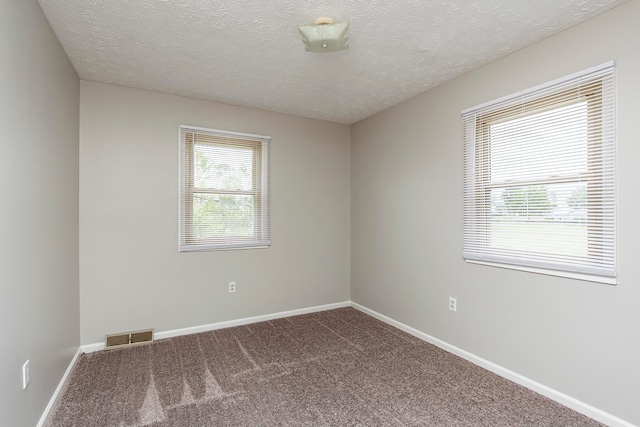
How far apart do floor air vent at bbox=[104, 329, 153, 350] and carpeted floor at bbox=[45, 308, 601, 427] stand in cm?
10

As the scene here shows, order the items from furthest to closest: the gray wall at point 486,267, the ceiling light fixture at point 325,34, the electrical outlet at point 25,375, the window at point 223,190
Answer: the window at point 223,190 → the ceiling light fixture at point 325,34 → the gray wall at point 486,267 → the electrical outlet at point 25,375

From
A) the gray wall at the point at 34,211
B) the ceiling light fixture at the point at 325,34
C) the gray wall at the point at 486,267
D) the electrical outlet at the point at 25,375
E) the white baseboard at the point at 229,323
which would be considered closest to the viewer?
the gray wall at the point at 34,211

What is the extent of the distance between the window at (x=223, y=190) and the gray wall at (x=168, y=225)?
0.10 metres

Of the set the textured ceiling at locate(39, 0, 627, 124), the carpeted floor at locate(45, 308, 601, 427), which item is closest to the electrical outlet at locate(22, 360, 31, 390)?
the carpeted floor at locate(45, 308, 601, 427)

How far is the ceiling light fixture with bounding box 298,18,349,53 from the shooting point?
204 cm

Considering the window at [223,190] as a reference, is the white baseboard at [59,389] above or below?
below

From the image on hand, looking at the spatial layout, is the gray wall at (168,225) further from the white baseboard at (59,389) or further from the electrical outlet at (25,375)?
the electrical outlet at (25,375)

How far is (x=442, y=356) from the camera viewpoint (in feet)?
9.56

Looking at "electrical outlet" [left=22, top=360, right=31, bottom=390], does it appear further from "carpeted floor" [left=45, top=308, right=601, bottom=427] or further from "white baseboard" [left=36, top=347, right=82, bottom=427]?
"carpeted floor" [left=45, top=308, right=601, bottom=427]

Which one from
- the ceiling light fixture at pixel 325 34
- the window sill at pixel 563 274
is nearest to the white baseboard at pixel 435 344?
the window sill at pixel 563 274

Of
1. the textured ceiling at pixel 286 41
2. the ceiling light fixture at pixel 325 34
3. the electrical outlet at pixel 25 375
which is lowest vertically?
the electrical outlet at pixel 25 375

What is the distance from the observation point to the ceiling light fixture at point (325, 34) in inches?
80.1

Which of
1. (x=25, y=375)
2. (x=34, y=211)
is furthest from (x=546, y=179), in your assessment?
(x=25, y=375)

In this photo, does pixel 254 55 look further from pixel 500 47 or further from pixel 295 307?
pixel 295 307
